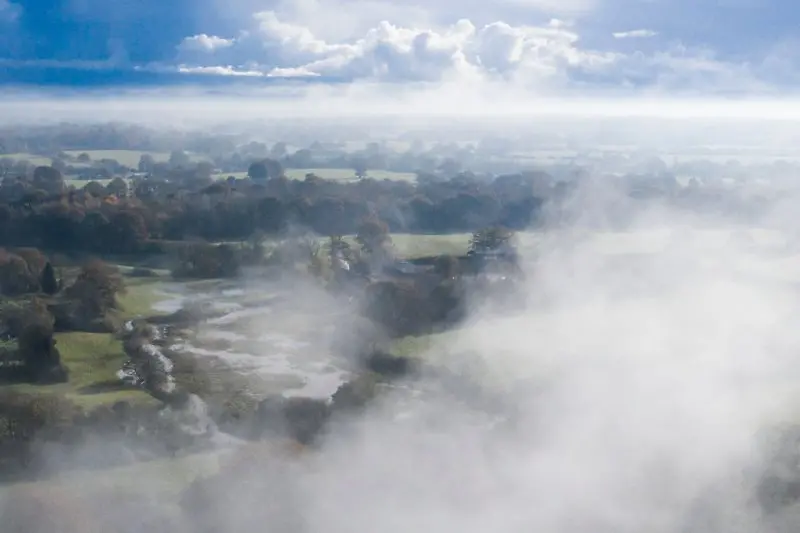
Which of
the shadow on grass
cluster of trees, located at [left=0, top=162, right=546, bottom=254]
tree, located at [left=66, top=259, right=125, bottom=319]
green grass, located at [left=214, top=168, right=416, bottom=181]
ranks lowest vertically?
the shadow on grass

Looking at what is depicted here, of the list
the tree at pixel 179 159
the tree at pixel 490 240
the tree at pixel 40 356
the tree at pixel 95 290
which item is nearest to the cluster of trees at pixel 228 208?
the tree at pixel 179 159

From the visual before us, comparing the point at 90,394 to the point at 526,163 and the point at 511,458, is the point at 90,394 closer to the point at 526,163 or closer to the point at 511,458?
the point at 511,458

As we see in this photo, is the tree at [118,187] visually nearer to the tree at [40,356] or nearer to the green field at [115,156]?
the green field at [115,156]

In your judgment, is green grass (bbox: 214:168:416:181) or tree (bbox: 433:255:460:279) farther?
green grass (bbox: 214:168:416:181)

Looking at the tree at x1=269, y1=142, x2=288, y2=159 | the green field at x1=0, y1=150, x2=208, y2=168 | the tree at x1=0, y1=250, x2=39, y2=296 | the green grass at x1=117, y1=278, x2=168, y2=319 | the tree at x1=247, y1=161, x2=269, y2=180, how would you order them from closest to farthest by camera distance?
the green grass at x1=117, y1=278, x2=168, y2=319, the tree at x1=0, y1=250, x2=39, y2=296, the green field at x1=0, y1=150, x2=208, y2=168, the tree at x1=269, y1=142, x2=288, y2=159, the tree at x1=247, y1=161, x2=269, y2=180

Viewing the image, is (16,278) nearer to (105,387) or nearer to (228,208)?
(105,387)

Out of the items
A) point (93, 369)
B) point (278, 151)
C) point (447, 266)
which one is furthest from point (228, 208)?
point (93, 369)

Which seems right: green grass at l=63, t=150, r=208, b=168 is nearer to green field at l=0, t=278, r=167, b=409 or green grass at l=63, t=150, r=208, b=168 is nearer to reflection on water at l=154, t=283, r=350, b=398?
reflection on water at l=154, t=283, r=350, b=398

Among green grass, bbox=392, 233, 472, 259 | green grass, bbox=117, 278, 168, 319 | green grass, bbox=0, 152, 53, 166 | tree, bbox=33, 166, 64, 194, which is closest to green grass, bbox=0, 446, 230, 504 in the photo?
green grass, bbox=117, 278, 168, 319
